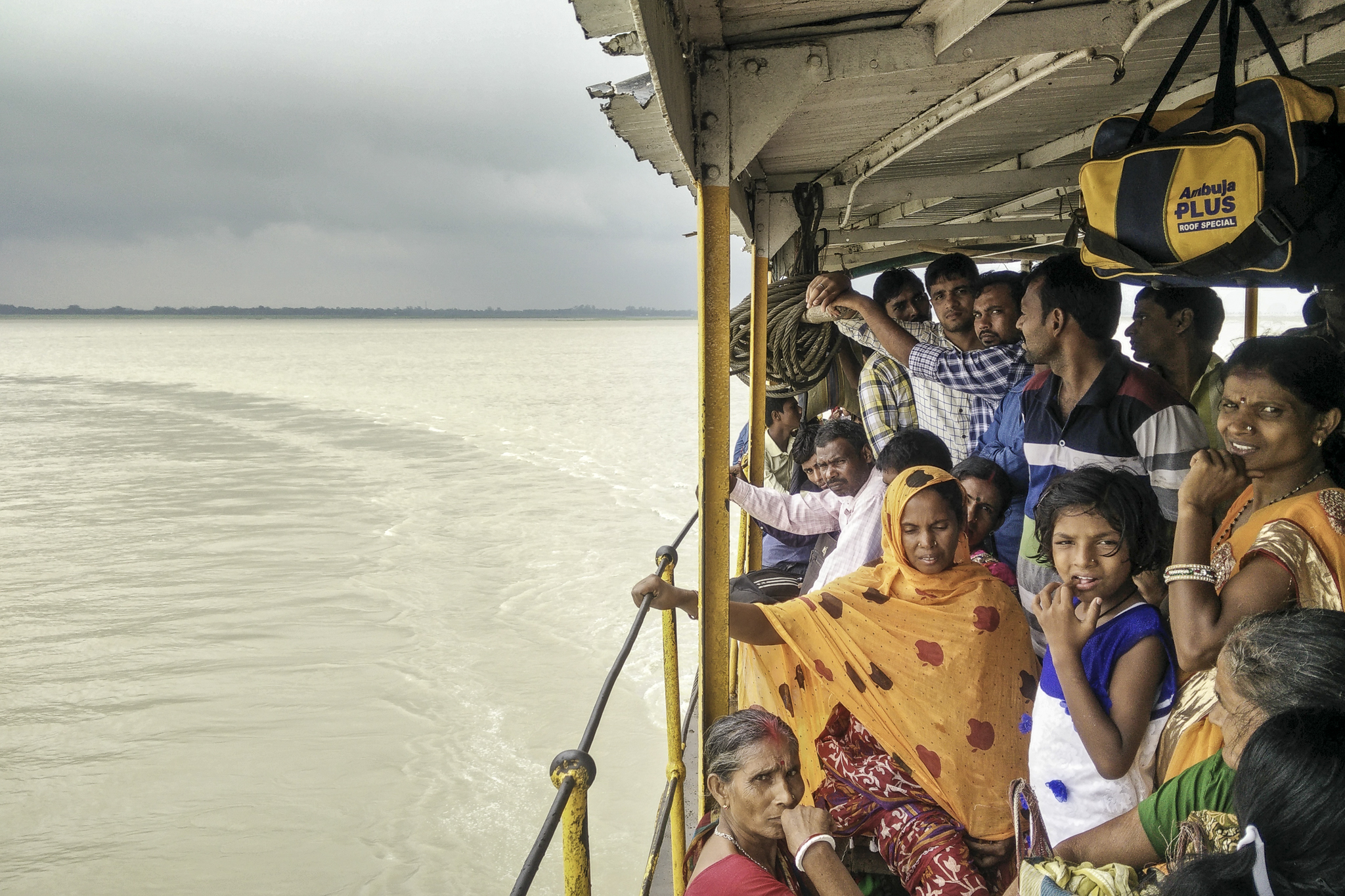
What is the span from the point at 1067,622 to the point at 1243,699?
49 cm

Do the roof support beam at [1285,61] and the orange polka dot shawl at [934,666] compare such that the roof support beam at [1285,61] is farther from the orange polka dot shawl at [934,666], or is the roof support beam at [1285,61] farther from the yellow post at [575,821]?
the yellow post at [575,821]

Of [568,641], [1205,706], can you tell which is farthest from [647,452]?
[1205,706]

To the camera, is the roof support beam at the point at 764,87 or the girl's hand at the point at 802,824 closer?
the girl's hand at the point at 802,824

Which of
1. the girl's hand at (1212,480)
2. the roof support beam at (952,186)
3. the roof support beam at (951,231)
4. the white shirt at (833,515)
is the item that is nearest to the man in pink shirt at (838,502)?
the white shirt at (833,515)

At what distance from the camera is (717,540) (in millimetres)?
2449

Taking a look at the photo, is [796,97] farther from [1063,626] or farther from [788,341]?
[788,341]

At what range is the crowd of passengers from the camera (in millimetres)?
1379

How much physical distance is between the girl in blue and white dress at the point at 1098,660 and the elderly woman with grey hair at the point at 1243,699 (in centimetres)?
18

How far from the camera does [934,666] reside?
235 centimetres

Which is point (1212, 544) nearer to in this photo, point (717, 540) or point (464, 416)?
point (717, 540)

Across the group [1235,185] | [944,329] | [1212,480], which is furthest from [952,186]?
[1212,480]

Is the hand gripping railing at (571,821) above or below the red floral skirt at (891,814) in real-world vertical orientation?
above

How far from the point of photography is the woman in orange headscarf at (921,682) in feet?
7.48

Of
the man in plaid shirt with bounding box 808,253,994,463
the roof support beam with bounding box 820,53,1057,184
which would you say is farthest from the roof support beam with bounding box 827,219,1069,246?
the man in plaid shirt with bounding box 808,253,994,463
